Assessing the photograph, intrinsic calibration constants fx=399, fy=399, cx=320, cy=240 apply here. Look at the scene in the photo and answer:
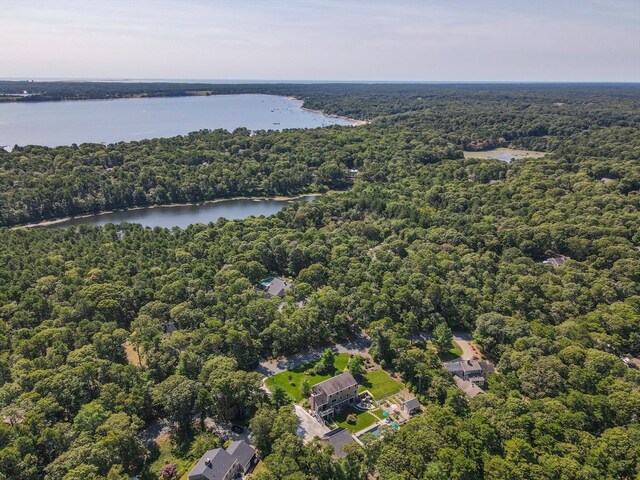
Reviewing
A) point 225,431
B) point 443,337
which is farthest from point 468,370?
point 225,431

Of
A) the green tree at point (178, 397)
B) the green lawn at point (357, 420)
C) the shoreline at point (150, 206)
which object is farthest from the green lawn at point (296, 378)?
the shoreline at point (150, 206)

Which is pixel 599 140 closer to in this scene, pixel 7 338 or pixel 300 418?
pixel 300 418

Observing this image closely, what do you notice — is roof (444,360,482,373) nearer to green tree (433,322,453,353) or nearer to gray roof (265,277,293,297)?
green tree (433,322,453,353)

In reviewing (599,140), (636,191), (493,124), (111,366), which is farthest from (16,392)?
(493,124)

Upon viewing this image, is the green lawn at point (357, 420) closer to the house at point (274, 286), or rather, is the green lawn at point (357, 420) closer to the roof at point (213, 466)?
the roof at point (213, 466)

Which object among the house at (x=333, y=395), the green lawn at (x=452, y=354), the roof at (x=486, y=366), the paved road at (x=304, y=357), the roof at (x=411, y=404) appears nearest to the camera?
the house at (x=333, y=395)

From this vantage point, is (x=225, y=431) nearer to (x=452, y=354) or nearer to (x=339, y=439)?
(x=339, y=439)
